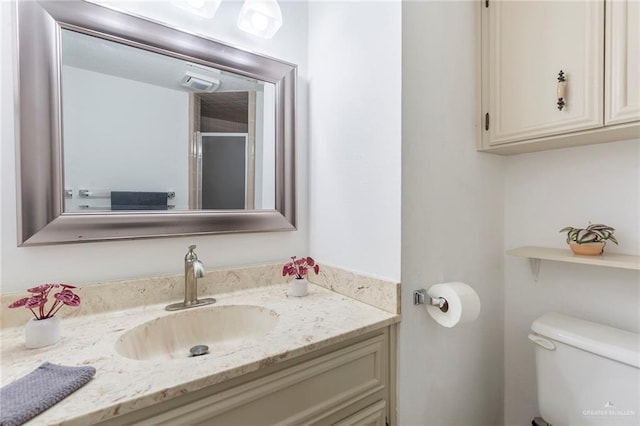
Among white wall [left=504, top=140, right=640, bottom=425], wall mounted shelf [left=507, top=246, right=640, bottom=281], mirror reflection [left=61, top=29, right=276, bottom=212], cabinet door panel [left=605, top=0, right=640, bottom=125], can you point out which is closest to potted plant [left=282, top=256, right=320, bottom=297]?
mirror reflection [left=61, top=29, right=276, bottom=212]

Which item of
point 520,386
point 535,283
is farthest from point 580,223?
point 520,386

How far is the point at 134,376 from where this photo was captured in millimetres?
602

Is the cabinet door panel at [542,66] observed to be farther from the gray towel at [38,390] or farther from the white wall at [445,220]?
the gray towel at [38,390]

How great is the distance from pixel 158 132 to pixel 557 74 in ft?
4.50

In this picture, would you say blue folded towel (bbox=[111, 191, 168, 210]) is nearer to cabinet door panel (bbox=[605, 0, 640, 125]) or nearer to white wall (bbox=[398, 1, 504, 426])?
white wall (bbox=[398, 1, 504, 426])

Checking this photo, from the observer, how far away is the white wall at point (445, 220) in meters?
0.96

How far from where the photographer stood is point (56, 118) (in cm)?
86

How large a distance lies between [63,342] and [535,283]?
1.67 metres

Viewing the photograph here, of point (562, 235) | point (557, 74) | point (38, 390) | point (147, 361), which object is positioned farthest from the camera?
point (562, 235)

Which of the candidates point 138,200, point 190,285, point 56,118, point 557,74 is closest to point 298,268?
point 190,285

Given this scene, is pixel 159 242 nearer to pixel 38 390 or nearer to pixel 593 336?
pixel 38 390

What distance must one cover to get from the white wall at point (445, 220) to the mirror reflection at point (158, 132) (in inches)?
23.6

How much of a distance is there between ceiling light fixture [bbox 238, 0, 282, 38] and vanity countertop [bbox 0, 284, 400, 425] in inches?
41.2

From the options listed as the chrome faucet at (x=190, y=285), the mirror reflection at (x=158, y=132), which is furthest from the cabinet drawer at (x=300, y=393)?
the mirror reflection at (x=158, y=132)
